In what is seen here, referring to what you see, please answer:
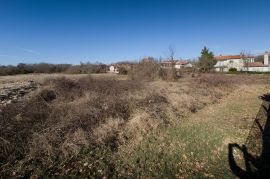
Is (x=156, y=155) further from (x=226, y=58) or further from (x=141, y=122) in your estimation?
(x=226, y=58)

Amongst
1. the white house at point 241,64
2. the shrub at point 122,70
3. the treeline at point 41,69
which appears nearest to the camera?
the shrub at point 122,70

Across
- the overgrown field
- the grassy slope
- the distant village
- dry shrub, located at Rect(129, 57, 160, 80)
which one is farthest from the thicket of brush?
the distant village

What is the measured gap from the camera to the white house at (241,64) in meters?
46.4

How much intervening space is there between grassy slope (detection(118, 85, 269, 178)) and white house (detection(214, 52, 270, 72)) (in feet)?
139

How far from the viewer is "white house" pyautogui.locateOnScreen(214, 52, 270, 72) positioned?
1826 inches

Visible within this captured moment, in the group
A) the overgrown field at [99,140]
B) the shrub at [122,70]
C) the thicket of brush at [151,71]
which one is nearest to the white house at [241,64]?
the thicket of brush at [151,71]

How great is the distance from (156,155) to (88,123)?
2665mm

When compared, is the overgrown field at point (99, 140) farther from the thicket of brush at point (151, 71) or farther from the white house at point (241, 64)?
the white house at point (241, 64)

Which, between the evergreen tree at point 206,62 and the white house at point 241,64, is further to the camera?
the white house at point 241,64

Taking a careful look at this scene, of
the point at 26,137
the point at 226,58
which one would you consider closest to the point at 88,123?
the point at 26,137

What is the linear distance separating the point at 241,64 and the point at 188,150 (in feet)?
199

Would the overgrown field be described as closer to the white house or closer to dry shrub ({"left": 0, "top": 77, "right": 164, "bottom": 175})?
dry shrub ({"left": 0, "top": 77, "right": 164, "bottom": 175})

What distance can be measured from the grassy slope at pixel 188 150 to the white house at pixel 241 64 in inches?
1663

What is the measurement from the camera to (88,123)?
5.49m
